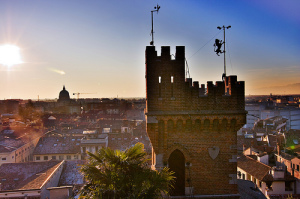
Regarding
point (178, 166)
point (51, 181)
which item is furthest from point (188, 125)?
point (51, 181)

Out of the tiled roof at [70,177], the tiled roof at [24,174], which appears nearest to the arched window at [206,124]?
the tiled roof at [24,174]

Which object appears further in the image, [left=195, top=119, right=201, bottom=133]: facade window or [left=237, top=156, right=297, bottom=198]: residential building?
[left=237, top=156, right=297, bottom=198]: residential building

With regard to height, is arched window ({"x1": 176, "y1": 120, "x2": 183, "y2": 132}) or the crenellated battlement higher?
the crenellated battlement

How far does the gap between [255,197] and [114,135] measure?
139 ft

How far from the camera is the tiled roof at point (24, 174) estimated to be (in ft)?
89.7

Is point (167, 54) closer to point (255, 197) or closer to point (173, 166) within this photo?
point (173, 166)

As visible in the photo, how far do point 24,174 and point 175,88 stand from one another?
27.2m

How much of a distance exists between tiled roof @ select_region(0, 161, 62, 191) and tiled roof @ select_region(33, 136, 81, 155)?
14039 millimetres

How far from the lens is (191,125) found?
11656 millimetres

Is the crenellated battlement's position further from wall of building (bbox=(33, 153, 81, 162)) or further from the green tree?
wall of building (bbox=(33, 153, 81, 162))

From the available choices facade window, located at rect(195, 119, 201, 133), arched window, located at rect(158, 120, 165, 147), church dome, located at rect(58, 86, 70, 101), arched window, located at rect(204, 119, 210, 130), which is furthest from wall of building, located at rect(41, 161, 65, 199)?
church dome, located at rect(58, 86, 70, 101)

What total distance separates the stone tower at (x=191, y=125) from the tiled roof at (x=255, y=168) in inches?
851

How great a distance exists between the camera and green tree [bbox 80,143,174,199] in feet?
29.0

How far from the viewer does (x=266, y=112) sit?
261ft
